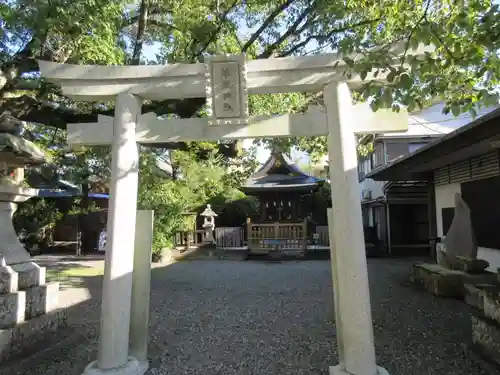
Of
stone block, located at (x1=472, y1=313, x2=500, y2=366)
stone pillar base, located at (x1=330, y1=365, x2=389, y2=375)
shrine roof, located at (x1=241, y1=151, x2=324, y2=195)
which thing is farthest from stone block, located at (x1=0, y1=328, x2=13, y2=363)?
shrine roof, located at (x1=241, y1=151, x2=324, y2=195)

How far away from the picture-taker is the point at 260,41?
8.09 meters

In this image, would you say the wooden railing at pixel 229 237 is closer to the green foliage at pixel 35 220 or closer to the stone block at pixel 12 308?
the green foliage at pixel 35 220

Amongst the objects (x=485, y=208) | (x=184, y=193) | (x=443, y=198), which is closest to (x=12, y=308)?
(x=485, y=208)

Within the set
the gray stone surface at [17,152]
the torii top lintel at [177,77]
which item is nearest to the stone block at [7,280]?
the gray stone surface at [17,152]

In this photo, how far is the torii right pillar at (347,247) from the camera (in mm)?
3334

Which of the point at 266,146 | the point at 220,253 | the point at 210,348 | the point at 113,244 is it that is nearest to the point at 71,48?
the point at 113,244

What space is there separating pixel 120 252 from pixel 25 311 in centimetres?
197

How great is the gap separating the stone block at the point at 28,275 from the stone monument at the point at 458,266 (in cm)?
699

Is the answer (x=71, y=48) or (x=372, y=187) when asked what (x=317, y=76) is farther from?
(x=372, y=187)

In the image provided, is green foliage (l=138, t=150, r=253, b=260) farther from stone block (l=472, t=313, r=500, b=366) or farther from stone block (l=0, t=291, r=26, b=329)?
stone block (l=472, t=313, r=500, b=366)

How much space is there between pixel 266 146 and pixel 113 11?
6694mm

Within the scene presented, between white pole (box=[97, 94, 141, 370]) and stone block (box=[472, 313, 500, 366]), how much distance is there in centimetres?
360

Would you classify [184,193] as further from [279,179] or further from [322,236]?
[322,236]

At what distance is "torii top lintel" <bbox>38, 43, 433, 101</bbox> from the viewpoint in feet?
12.1
